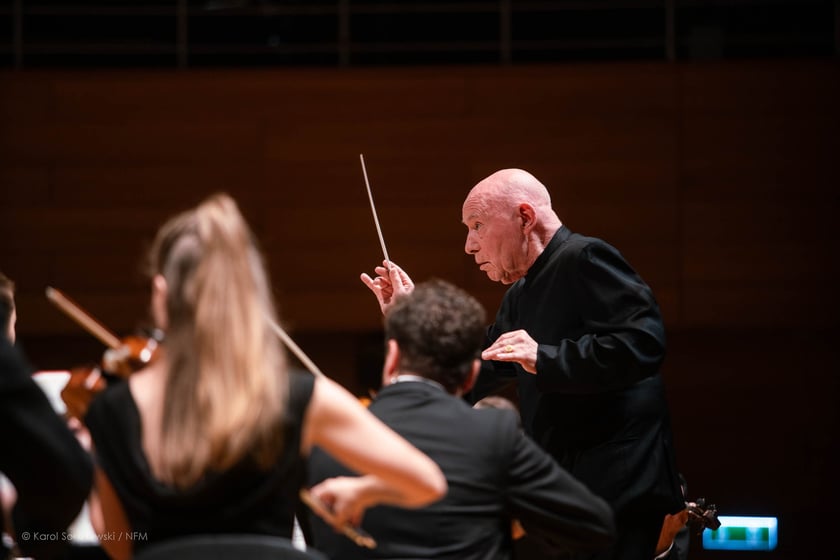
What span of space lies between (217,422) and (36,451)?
1.23 ft

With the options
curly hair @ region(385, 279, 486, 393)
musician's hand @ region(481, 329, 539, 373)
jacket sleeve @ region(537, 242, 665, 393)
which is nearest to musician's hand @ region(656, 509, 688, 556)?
jacket sleeve @ region(537, 242, 665, 393)

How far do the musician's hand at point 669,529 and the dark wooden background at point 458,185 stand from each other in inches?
123

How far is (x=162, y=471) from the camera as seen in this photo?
1.72 m

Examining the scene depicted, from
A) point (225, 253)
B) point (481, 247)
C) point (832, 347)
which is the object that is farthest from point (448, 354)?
point (832, 347)

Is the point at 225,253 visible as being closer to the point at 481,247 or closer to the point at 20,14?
the point at 481,247

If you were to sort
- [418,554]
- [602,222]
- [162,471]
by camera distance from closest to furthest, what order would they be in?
1. [162,471]
2. [418,554]
3. [602,222]

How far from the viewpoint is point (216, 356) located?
1.75m

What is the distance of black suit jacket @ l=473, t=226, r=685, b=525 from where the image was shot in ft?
9.92

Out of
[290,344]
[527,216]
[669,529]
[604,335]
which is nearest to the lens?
[290,344]

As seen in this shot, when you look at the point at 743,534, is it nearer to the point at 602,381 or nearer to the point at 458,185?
the point at 602,381

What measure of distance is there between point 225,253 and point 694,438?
16.6 ft

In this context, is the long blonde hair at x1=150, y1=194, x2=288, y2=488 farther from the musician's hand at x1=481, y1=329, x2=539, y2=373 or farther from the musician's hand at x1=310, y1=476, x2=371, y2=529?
the musician's hand at x1=481, y1=329, x2=539, y2=373

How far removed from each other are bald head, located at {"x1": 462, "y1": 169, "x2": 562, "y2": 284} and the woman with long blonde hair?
1634 mm

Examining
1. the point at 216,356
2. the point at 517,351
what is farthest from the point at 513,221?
the point at 216,356
